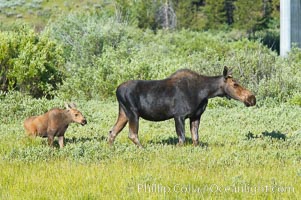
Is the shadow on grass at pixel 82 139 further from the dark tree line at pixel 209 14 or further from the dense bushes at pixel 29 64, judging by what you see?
the dark tree line at pixel 209 14

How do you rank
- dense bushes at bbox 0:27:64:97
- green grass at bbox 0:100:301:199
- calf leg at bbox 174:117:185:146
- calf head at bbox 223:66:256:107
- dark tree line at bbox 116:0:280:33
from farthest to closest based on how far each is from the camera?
dark tree line at bbox 116:0:280:33 → dense bushes at bbox 0:27:64:97 → calf head at bbox 223:66:256:107 → calf leg at bbox 174:117:185:146 → green grass at bbox 0:100:301:199

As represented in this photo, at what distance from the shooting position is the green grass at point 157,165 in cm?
759

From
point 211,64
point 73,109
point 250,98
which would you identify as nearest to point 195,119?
point 250,98

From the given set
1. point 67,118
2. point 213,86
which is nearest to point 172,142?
point 213,86

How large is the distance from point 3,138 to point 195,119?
3.95m

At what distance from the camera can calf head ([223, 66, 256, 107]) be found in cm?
1118

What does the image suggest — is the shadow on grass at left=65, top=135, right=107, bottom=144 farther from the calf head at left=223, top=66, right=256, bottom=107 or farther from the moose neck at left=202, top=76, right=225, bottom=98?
the calf head at left=223, top=66, right=256, bottom=107

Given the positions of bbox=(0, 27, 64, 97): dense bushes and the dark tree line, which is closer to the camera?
bbox=(0, 27, 64, 97): dense bushes

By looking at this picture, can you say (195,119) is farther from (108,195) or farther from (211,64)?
(211,64)

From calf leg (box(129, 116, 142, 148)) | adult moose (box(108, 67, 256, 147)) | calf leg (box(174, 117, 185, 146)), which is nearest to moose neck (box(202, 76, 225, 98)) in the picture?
adult moose (box(108, 67, 256, 147))

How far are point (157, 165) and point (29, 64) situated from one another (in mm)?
14616

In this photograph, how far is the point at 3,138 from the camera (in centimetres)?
1258

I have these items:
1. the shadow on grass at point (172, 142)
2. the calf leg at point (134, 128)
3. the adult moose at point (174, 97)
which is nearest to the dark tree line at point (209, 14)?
the shadow on grass at point (172, 142)

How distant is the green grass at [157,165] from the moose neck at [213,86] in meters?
0.93
